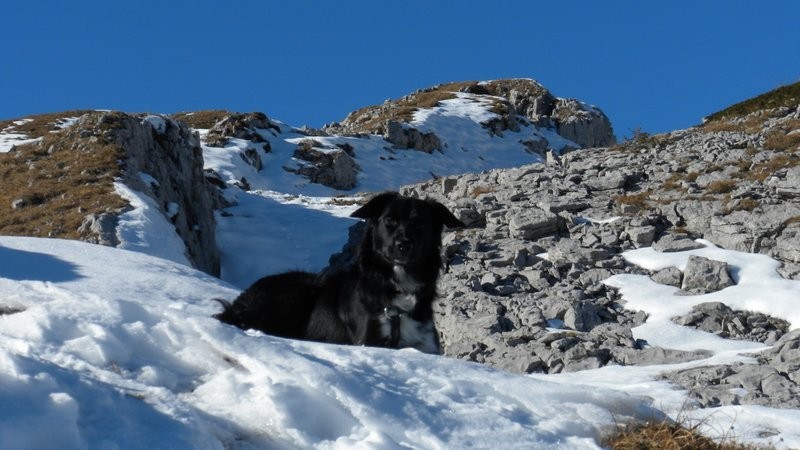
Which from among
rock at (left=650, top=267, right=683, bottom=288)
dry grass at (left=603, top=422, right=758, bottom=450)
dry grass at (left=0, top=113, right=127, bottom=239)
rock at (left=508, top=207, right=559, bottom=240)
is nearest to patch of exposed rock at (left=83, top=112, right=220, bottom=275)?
dry grass at (left=0, top=113, right=127, bottom=239)

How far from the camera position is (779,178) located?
766 inches

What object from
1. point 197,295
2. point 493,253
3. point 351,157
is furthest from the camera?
point 351,157

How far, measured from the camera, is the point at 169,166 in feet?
79.9

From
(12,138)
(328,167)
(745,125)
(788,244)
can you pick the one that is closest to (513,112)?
(328,167)

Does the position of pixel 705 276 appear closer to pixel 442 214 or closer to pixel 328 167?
pixel 442 214

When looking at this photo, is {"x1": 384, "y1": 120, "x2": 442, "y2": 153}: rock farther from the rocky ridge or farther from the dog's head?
the dog's head

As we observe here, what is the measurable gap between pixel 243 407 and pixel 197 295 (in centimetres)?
469

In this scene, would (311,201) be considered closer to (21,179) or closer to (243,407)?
(21,179)

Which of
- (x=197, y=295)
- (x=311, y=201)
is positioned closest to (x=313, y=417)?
(x=197, y=295)

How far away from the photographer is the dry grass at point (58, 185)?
62.0ft

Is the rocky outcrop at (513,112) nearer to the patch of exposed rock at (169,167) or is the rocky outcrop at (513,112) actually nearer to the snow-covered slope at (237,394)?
the patch of exposed rock at (169,167)

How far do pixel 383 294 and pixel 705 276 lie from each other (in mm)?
8762

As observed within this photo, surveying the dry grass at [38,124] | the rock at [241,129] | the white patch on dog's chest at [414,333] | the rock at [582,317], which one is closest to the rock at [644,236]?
the rock at [582,317]

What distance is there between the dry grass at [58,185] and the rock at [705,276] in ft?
39.7
